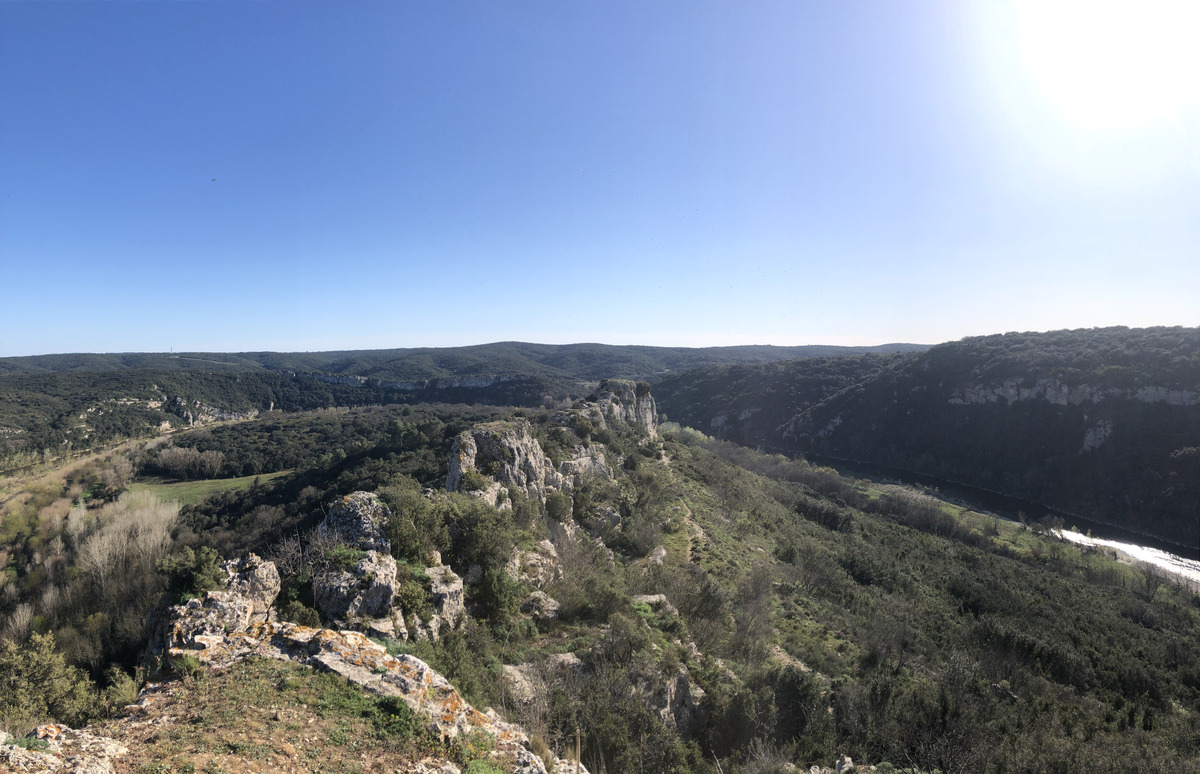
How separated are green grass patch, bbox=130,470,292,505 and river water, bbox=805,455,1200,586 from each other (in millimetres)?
118768

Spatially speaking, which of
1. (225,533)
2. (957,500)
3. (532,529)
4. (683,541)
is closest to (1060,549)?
(957,500)

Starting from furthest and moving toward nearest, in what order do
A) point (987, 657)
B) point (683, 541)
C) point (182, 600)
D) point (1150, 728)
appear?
point (683, 541) → point (987, 657) → point (1150, 728) → point (182, 600)

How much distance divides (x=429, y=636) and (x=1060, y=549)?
7917 cm

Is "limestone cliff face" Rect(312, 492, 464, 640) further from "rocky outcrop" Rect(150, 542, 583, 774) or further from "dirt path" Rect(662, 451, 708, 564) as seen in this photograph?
"dirt path" Rect(662, 451, 708, 564)

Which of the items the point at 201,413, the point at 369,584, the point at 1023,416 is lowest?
the point at 201,413

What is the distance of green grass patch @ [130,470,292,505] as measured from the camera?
6425 centimetres

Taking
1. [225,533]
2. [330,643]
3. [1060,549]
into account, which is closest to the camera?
[330,643]

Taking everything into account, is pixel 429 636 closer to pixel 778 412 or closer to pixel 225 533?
pixel 225 533

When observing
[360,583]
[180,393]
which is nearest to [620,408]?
[360,583]

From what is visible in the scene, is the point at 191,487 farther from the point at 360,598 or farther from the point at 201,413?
the point at 360,598

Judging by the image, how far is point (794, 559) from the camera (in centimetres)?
3809

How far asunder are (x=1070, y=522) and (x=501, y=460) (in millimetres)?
104541

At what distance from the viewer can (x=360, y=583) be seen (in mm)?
12188

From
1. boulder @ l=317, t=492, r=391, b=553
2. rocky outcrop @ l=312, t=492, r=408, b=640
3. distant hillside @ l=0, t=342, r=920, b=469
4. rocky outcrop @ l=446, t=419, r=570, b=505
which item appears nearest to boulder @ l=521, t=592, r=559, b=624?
rocky outcrop @ l=312, t=492, r=408, b=640
